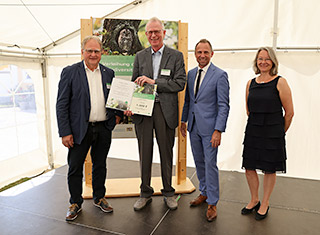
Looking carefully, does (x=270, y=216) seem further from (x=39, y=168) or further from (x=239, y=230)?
(x=39, y=168)

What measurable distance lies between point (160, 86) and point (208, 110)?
528 millimetres

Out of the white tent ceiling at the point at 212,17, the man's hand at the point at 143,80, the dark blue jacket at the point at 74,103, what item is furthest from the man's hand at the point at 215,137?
the white tent ceiling at the point at 212,17

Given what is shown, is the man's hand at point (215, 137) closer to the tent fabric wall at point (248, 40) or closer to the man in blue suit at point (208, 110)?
the man in blue suit at point (208, 110)

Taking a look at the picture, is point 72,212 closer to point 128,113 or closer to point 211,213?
point 128,113

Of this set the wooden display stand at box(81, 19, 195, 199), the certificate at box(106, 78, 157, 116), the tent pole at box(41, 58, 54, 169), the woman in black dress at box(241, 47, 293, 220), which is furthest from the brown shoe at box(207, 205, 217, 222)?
the tent pole at box(41, 58, 54, 169)

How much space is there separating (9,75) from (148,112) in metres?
3.79

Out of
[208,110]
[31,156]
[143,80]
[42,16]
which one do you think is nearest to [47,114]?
[31,156]

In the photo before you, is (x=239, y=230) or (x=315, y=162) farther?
(x=315, y=162)

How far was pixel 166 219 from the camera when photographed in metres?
2.60

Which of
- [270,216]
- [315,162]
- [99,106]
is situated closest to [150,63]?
[99,106]

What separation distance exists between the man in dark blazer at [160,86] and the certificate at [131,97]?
2.9 inches

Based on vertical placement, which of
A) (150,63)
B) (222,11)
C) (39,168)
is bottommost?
(39,168)

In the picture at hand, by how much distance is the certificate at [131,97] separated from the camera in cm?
245

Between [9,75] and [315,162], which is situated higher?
[9,75]
